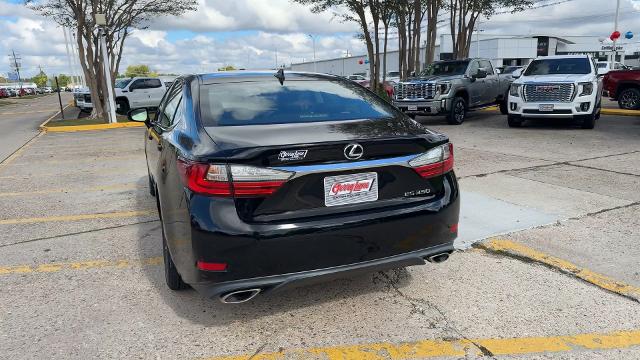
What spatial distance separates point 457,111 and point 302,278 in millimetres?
12249

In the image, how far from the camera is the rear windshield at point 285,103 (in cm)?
325

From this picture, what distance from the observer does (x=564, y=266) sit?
12.7ft

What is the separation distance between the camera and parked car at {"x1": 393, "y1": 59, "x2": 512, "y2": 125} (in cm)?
1358

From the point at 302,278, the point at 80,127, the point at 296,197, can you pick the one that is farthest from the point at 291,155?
the point at 80,127

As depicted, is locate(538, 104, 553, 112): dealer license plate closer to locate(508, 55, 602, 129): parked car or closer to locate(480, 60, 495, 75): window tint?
locate(508, 55, 602, 129): parked car

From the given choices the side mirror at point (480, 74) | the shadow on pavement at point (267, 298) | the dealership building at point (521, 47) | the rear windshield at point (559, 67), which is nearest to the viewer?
the shadow on pavement at point (267, 298)

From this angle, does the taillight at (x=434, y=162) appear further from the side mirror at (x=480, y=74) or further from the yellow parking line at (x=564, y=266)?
the side mirror at (x=480, y=74)

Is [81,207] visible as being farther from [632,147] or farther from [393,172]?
[632,147]

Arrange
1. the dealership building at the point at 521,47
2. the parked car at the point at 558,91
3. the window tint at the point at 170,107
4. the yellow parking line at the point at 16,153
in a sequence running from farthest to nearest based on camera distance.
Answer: the dealership building at the point at 521,47 → the parked car at the point at 558,91 → the yellow parking line at the point at 16,153 → the window tint at the point at 170,107

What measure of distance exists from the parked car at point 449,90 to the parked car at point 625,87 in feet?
12.8

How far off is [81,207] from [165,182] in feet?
11.0

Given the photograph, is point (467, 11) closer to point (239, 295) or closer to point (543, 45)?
point (239, 295)

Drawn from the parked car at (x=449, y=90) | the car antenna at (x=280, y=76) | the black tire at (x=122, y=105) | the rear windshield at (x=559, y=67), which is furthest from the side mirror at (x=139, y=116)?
the black tire at (x=122, y=105)

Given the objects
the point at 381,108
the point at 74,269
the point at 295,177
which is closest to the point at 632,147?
the point at 381,108
